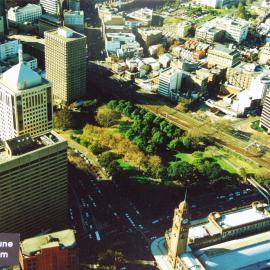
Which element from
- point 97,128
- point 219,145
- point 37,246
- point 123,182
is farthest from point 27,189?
point 219,145

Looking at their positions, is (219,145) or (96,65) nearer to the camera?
(219,145)

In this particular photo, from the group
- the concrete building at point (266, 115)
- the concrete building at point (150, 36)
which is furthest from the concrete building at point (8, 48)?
the concrete building at point (266, 115)

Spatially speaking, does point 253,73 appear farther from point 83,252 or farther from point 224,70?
point 83,252

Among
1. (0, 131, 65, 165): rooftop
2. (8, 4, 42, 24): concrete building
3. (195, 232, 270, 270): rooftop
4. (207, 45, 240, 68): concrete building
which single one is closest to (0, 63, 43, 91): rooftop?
(0, 131, 65, 165): rooftop

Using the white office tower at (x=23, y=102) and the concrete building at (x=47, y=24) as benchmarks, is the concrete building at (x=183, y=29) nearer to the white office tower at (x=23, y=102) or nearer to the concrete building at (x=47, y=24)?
the concrete building at (x=47, y=24)

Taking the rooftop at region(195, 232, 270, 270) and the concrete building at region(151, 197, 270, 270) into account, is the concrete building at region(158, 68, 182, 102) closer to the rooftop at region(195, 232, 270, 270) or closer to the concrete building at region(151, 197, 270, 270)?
the concrete building at region(151, 197, 270, 270)
